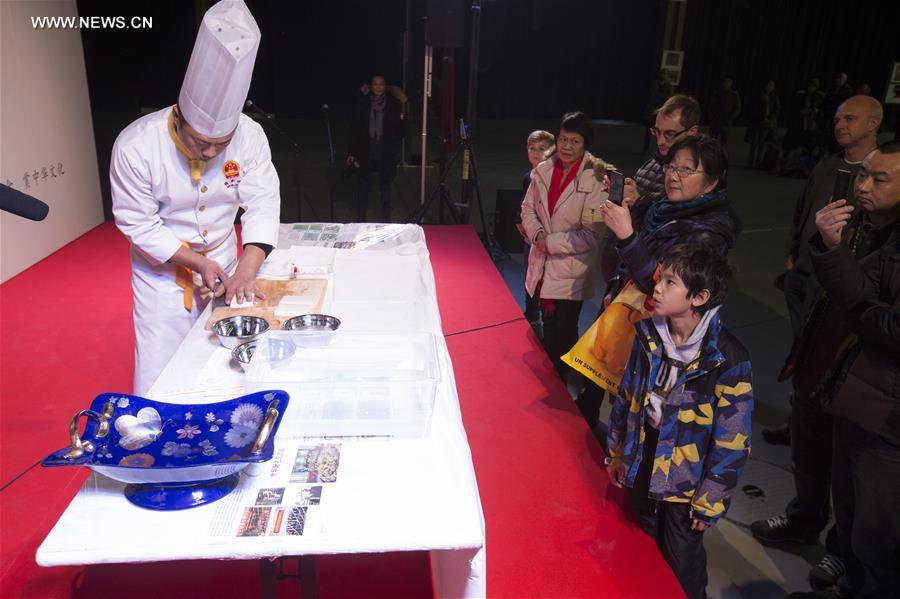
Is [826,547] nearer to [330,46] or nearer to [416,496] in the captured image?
[416,496]

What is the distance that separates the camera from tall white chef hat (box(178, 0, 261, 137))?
165 centimetres

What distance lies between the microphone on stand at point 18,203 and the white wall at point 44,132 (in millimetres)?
2858

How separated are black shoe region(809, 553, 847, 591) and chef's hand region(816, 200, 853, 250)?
36.3 inches

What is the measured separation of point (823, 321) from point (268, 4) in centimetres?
1069

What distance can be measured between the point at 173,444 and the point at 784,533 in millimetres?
1823

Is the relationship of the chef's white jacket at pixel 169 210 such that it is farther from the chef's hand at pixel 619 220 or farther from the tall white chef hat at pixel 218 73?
the chef's hand at pixel 619 220

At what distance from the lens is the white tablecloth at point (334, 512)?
1009mm

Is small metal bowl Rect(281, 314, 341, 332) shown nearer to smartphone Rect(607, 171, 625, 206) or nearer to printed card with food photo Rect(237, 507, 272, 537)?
printed card with food photo Rect(237, 507, 272, 537)

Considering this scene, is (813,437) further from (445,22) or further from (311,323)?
(445,22)

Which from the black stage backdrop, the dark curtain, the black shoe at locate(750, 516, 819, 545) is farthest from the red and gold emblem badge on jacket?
the dark curtain

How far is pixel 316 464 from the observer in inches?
47.4

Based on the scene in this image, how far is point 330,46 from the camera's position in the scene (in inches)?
446

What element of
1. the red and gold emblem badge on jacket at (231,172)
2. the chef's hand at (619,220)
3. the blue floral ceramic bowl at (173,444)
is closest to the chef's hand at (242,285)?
the red and gold emblem badge on jacket at (231,172)

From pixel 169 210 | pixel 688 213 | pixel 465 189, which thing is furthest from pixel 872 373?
pixel 465 189
